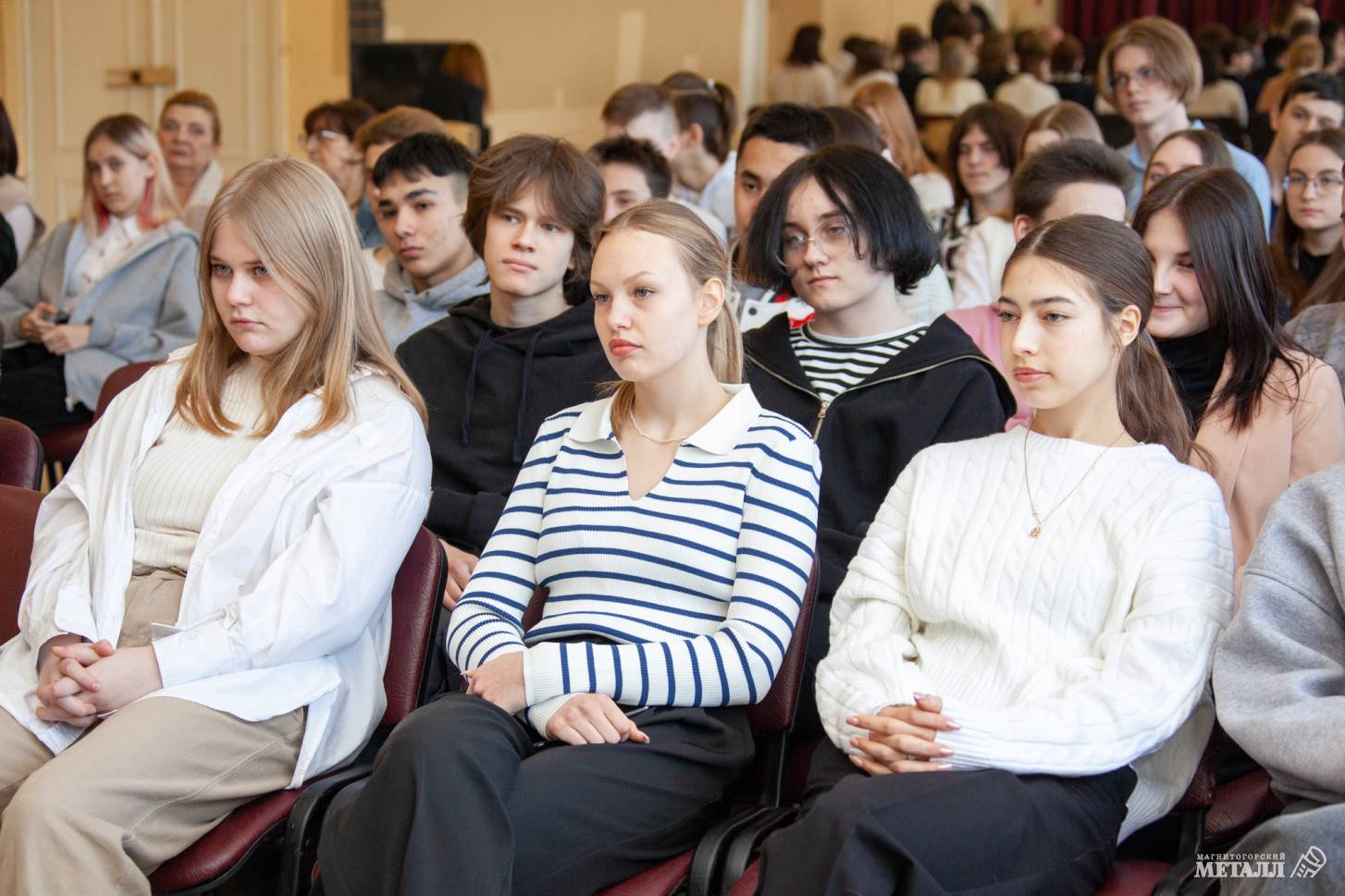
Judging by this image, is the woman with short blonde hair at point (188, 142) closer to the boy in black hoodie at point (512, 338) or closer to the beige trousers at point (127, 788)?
the boy in black hoodie at point (512, 338)

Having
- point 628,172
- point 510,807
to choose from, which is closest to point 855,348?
point 510,807

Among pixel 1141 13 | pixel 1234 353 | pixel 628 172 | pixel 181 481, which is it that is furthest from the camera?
pixel 1141 13

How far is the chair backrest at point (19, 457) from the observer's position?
2.43 meters

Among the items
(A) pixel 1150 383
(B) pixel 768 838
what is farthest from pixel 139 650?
(A) pixel 1150 383

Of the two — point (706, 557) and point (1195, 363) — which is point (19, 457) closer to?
point (706, 557)

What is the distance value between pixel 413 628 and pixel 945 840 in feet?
2.75

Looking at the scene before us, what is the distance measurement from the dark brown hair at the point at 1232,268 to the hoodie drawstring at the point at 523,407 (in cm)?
109

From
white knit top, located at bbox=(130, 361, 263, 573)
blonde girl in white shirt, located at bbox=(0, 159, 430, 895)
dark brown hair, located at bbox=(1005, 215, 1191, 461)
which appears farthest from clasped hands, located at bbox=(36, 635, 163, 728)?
dark brown hair, located at bbox=(1005, 215, 1191, 461)

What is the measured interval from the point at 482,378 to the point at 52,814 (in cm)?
119

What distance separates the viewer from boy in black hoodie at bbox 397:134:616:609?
2590mm

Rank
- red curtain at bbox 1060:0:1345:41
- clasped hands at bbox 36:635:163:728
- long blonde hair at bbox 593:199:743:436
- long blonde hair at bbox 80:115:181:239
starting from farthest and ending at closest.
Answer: red curtain at bbox 1060:0:1345:41
long blonde hair at bbox 80:115:181:239
long blonde hair at bbox 593:199:743:436
clasped hands at bbox 36:635:163:728

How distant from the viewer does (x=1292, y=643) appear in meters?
1.60

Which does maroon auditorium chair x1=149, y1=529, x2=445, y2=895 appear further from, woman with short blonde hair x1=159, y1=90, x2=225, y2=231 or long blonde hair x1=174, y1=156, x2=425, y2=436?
woman with short blonde hair x1=159, y1=90, x2=225, y2=231

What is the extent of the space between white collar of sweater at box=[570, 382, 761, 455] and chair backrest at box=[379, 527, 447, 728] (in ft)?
0.90
